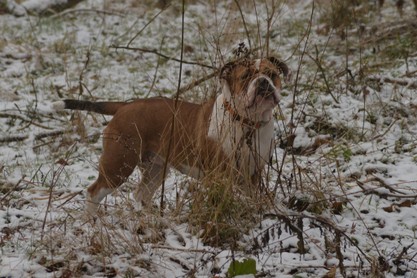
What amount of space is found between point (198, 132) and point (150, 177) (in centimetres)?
Result: 63

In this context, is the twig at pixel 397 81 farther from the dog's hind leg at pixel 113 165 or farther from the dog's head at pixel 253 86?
the dog's hind leg at pixel 113 165

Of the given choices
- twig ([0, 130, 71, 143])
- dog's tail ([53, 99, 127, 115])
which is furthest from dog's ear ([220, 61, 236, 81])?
twig ([0, 130, 71, 143])

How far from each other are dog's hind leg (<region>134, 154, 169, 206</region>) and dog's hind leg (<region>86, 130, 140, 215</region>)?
13 cm

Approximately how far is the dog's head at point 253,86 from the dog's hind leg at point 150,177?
75 centimetres

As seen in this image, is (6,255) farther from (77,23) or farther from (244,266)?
(77,23)

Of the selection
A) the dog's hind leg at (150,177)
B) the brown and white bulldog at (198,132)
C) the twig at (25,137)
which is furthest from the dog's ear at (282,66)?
the twig at (25,137)

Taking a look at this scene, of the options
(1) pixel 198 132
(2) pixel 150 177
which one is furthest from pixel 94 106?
(1) pixel 198 132

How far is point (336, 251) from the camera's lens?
3537 mm

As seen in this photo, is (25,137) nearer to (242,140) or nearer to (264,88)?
(242,140)

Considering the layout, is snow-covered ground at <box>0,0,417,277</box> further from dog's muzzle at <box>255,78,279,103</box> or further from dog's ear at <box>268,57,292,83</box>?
dog's muzzle at <box>255,78,279,103</box>

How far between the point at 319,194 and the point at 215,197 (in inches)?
28.9

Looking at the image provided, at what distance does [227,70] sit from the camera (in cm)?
430

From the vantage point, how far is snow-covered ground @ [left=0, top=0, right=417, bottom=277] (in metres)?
3.65

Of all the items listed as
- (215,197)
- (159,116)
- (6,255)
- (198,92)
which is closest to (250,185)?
(215,197)
